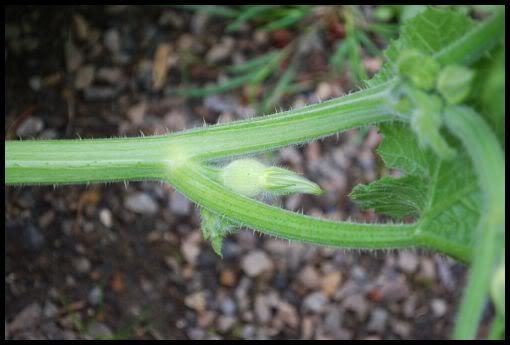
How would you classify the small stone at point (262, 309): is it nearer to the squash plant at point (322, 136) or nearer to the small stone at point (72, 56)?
the small stone at point (72, 56)

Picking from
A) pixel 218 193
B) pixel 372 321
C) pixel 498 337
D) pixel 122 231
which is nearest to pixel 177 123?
pixel 122 231

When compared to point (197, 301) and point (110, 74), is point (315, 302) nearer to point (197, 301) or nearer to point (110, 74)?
point (197, 301)

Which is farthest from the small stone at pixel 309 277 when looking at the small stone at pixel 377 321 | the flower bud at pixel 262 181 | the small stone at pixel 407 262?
the flower bud at pixel 262 181

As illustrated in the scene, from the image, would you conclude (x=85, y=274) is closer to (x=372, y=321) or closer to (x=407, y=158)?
(x=372, y=321)

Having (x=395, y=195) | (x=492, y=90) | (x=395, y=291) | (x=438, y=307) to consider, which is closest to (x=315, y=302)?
(x=395, y=291)

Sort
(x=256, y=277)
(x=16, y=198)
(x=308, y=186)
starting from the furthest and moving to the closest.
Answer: (x=256, y=277) < (x=16, y=198) < (x=308, y=186)

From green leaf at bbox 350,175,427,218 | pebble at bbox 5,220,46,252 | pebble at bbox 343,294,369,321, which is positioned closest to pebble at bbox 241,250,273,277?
pebble at bbox 343,294,369,321
